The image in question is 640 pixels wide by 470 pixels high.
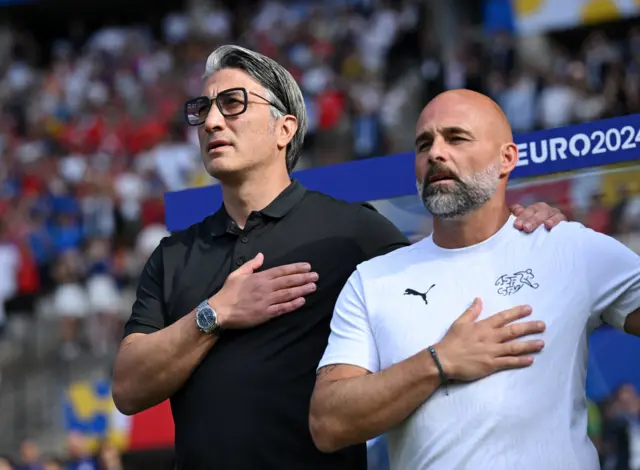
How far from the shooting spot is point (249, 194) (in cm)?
350

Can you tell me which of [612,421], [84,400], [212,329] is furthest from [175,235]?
[84,400]

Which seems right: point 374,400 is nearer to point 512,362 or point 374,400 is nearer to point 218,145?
point 512,362

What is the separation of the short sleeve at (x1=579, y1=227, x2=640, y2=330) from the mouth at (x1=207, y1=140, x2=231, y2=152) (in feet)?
3.77

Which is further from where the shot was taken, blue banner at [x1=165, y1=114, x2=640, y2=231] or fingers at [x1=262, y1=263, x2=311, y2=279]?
blue banner at [x1=165, y1=114, x2=640, y2=231]

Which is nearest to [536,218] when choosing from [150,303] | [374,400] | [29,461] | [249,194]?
[374,400]

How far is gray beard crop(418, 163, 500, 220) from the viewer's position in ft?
9.68

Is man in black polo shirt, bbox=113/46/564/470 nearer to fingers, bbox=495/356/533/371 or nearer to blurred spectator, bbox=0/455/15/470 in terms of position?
fingers, bbox=495/356/533/371

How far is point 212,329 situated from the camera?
3.21m

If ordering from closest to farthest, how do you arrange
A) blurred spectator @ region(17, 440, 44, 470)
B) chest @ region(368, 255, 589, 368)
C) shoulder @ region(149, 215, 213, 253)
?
chest @ region(368, 255, 589, 368) < shoulder @ region(149, 215, 213, 253) < blurred spectator @ region(17, 440, 44, 470)

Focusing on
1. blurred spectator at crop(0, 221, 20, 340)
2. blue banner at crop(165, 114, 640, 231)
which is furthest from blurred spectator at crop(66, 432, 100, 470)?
blue banner at crop(165, 114, 640, 231)

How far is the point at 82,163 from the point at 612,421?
1018 centimetres

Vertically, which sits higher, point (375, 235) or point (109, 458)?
point (375, 235)

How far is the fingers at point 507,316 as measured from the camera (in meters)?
2.79

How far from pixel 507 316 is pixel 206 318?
2.89 ft
